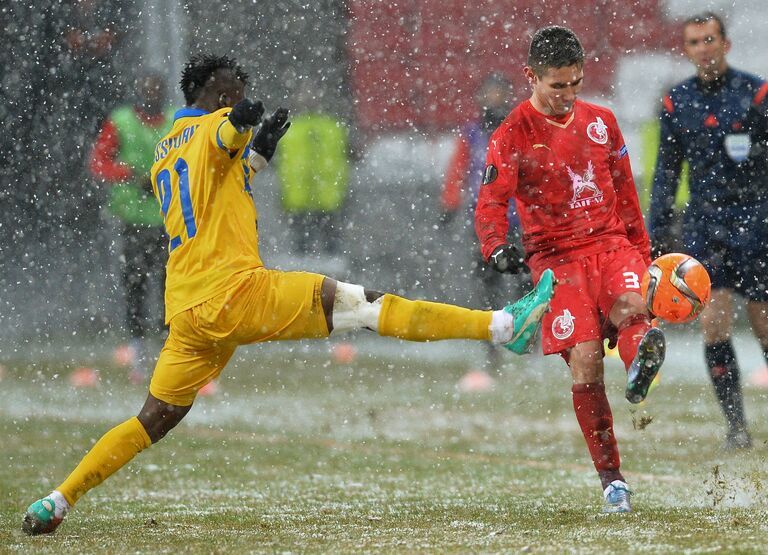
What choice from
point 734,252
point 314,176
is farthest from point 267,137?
point 314,176

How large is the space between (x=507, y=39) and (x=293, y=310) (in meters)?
9.95

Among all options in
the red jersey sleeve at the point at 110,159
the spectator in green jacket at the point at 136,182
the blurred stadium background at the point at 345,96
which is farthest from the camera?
the blurred stadium background at the point at 345,96

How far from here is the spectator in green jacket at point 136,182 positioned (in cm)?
1060

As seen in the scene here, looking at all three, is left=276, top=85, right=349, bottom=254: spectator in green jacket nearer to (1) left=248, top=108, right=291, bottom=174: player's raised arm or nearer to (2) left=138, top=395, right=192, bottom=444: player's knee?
(1) left=248, top=108, right=291, bottom=174: player's raised arm

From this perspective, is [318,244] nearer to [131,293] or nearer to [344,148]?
[344,148]

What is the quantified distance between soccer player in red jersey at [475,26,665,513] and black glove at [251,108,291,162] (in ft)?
2.81

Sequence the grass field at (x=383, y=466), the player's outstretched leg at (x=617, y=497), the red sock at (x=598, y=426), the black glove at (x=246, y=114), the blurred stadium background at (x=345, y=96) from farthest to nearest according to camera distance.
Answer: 1. the blurred stadium background at (x=345, y=96)
2. the red sock at (x=598, y=426)
3. the player's outstretched leg at (x=617, y=497)
4. the black glove at (x=246, y=114)
5. the grass field at (x=383, y=466)

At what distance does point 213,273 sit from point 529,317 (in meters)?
1.13

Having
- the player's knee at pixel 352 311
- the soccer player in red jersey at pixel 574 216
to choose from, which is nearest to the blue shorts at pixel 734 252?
the soccer player in red jersey at pixel 574 216

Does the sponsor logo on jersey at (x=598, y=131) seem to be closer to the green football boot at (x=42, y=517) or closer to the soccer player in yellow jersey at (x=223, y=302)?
the soccer player in yellow jersey at (x=223, y=302)

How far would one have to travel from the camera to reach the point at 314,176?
1425 cm

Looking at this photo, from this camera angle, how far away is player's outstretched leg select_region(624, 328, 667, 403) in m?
4.77

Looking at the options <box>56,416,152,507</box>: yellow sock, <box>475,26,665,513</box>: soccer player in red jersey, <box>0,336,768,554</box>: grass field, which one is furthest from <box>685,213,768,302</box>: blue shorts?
<box>56,416,152,507</box>: yellow sock

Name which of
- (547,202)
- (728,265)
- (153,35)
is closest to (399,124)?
(153,35)
